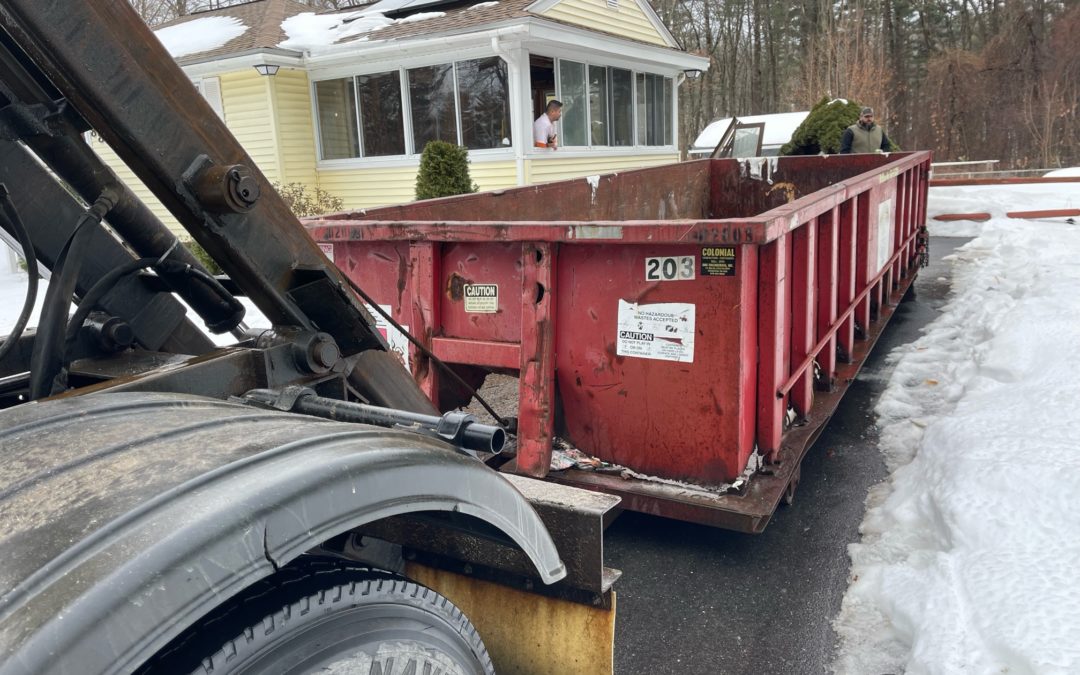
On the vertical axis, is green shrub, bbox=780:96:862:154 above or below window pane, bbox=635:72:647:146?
below

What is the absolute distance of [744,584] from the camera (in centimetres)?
355

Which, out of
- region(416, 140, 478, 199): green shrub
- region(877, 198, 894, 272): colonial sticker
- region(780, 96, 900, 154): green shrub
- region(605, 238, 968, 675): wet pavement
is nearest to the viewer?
region(605, 238, 968, 675): wet pavement

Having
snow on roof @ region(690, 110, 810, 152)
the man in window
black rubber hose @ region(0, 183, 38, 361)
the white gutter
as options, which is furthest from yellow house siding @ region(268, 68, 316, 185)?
black rubber hose @ region(0, 183, 38, 361)

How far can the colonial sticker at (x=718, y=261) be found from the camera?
10.9ft

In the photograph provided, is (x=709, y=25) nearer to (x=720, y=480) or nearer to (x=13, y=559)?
(x=720, y=480)

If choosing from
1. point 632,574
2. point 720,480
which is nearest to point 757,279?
point 720,480

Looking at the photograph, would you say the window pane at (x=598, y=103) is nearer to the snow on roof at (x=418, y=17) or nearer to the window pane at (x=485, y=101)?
the window pane at (x=485, y=101)

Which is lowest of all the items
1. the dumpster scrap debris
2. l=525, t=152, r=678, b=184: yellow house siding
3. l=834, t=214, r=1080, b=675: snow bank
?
l=834, t=214, r=1080, b=675: snow bank

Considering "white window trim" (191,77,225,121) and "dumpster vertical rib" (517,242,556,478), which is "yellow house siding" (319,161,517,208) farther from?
"dumpster vertical rib" (517,242,556,478)

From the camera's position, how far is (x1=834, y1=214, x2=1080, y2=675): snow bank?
2.74 meters

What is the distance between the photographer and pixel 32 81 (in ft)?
5.99

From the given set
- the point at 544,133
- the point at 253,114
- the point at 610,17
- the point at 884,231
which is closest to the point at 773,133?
the point at 610,17

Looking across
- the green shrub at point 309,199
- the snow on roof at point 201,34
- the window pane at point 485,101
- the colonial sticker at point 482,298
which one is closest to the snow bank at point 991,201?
the window pane at point 485,101

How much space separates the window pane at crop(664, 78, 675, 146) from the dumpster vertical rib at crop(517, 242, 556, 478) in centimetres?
1755
